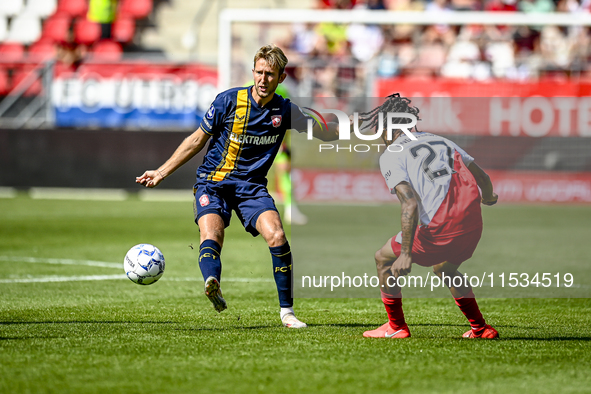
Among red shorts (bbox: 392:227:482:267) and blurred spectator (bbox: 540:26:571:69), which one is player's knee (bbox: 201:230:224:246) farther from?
blurred spectator (bbox: 540:26:571:69)

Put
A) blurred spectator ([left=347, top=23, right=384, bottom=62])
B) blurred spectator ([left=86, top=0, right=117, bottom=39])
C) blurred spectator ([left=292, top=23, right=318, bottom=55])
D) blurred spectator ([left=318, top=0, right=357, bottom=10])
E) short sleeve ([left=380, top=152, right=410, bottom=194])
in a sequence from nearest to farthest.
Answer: short sleeve ([left=380, top=152, right=410, bottom=194]) < blurred spectator ([left=347, top=23, right=384, bottom=62]) < blurred spectator ([left=292, top=23, right=318, bottom=55]) < blurred spectator ([left=318, top=0, right=357, bottom=10]) < blurred spectator ([left=86, top=0, right=117, bottom=39])

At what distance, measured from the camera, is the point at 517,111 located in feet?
51.3

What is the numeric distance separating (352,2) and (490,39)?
12.1ft

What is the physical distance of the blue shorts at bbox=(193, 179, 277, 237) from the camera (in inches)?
210

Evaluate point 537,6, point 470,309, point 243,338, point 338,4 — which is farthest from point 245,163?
point 537,6

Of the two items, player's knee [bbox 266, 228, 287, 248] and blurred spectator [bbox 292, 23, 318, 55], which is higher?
blurred spectator [bbox 292, 23, 318, 55]

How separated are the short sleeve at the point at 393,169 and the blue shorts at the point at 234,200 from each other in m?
0.96

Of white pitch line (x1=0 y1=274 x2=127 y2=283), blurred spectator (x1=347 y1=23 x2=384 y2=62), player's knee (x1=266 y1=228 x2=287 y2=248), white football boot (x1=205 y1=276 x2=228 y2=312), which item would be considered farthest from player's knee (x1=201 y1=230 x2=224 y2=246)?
blurred spectator (x1=347 y1=23 x2=384 y2=62)

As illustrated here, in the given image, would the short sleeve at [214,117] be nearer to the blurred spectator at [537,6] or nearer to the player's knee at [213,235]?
the player's knee at [213,235]

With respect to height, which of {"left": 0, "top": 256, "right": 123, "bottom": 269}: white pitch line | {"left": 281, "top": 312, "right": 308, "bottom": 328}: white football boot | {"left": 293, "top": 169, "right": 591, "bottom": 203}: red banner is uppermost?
{"left": 281, "top": 312, "right": 308, "bottom": 328}: white football boot

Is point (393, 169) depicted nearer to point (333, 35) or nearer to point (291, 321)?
point (291, 321)

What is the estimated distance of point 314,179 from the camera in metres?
16.2

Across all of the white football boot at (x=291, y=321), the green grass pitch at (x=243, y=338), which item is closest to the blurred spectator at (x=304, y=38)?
the green grass pitch at (x=243, y=338)

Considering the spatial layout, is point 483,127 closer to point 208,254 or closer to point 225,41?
point 225,41
